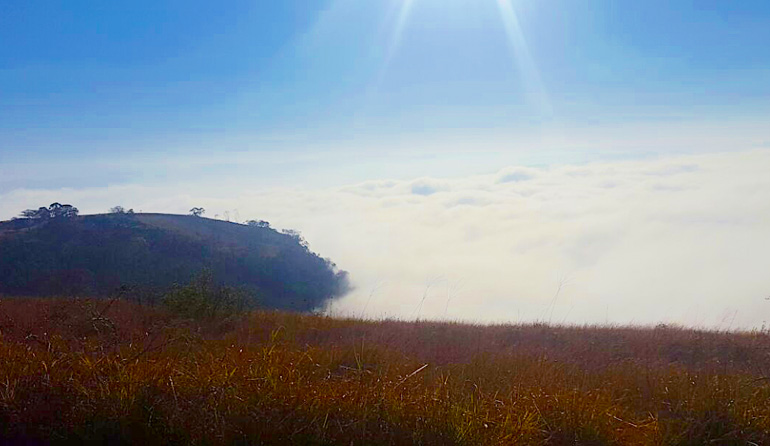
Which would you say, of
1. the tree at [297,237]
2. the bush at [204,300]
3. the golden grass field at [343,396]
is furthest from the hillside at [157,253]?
the golden grass field at [343,396]

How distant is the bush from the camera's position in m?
9.23

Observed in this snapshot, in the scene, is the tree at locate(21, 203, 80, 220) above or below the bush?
above

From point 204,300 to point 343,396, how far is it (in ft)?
18.1

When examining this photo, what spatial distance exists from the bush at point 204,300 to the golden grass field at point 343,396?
6.32 feet

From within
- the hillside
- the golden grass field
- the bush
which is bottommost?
the golden grass field

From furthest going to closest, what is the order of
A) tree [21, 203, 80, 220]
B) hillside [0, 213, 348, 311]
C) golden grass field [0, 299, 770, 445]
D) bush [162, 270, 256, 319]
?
tree [21, 203, 80, 220]
hillside [0, 213, 348, 311]
bush [162, 270, 256, 319]
golden grass field [0, 299, 770, 445]

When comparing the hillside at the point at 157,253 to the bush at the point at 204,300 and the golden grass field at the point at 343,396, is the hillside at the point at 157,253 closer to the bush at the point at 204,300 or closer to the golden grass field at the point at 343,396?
the bush at the point at 204,300

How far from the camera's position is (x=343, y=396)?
4.58 meters

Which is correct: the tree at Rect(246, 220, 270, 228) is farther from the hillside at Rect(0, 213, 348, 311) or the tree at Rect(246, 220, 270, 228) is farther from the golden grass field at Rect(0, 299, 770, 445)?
the golden grass field at Rect(0, 299, 770, 445)

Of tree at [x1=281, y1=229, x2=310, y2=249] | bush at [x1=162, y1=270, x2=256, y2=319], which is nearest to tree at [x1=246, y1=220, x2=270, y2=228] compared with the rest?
tree at [x1=281, y1=229, x2=310, y2=249]

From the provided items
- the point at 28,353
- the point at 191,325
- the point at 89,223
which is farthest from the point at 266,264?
the point at 28,353

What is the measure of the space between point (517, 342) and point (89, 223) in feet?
167

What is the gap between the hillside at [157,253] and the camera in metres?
38.2

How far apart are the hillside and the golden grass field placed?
1119 inches
